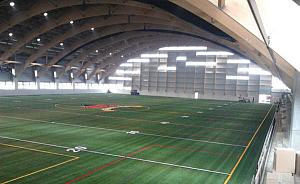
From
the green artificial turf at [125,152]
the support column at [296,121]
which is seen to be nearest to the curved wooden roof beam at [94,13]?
the green artificial turf at [125,152]

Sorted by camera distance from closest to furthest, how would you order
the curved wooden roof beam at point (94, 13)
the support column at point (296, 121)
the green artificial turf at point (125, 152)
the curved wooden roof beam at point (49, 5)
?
the green artificial turf at point (125, 152) → the support column at point (296, 121) → the curved wooden roof beam at point (49, 5) → the curved wooden roof beam at point (94, 13)

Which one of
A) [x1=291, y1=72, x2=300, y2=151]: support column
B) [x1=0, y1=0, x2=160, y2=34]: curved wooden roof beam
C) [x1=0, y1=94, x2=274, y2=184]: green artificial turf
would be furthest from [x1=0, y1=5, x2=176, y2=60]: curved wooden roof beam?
[x1=291, y1=72, x2=300, y2=151]: support column

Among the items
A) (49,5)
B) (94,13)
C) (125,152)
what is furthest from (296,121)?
(94,13)

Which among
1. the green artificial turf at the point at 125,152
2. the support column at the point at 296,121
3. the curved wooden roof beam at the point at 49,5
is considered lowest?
the green artificial turf at the point at 125,152

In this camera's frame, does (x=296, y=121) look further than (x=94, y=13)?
No

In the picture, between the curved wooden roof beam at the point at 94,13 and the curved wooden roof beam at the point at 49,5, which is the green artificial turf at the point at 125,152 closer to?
the curved wooden roof beam at the point at 49,5

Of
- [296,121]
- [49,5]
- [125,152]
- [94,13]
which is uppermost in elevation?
[94,13]

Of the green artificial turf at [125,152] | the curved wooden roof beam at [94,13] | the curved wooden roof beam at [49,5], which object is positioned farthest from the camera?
the curved wooden roof beam at [94,13]

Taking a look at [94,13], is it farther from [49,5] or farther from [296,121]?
[296,121]

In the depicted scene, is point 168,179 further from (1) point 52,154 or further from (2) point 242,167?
(1) point 52,154

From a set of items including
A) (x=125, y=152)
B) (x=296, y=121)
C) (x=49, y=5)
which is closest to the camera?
(x=296, y=121)

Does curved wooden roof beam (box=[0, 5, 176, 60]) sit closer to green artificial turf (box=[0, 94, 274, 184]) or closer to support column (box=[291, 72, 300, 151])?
green artificial turf (box=[0, 94, 274, 184])

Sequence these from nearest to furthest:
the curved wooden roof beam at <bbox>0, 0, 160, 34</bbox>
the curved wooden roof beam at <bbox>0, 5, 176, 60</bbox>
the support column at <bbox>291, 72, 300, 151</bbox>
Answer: the support column at <bbox>291, 72, 300, 151</bbox> < the curved wooden roof beam at <bbox>0, 0, 160, 34</bbox> < the curved wooden roof beam at <bbox>0, 5, 176, 60</bbox>

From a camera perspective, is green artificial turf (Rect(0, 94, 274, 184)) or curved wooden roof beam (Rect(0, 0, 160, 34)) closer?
green artificial turf (Rect(0, 94, 274, 184))
